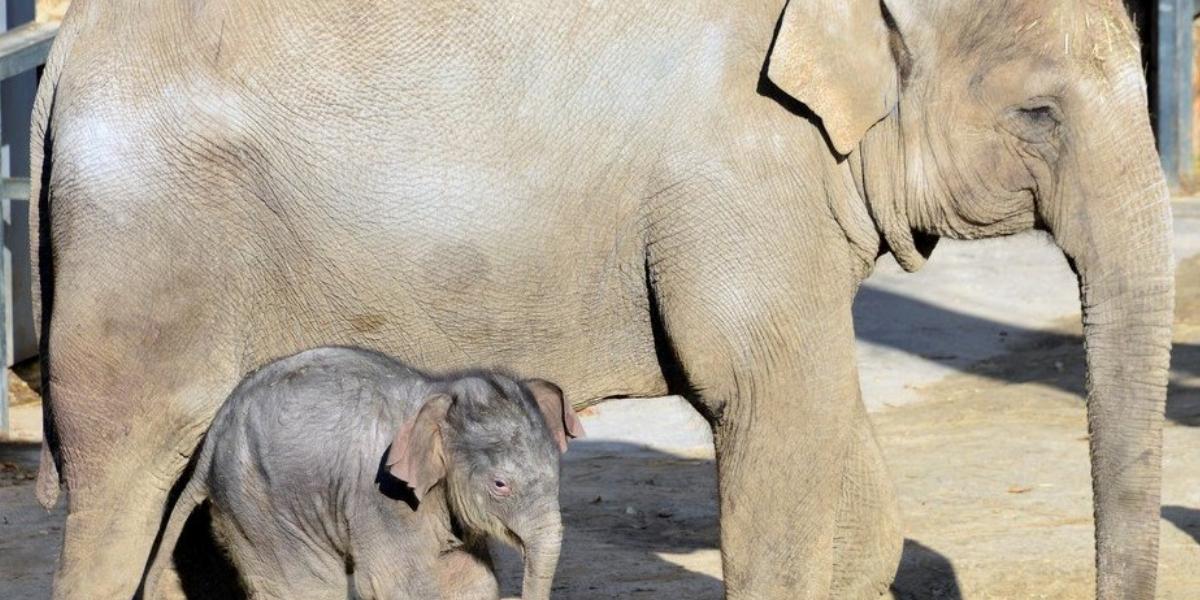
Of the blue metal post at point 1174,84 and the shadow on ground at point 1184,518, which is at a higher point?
the blue metal post at point 1174,84

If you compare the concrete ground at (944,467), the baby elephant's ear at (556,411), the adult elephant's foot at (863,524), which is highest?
the baby elephant's ear at (556,411)

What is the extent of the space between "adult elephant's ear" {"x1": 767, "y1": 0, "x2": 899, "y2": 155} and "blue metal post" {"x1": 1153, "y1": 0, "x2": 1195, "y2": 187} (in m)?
9.78

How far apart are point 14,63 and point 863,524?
4.40 metres

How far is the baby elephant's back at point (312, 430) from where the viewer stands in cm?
470

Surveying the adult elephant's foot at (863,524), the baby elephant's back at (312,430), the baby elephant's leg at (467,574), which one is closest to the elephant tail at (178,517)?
the baby elephant's back at (312,430)

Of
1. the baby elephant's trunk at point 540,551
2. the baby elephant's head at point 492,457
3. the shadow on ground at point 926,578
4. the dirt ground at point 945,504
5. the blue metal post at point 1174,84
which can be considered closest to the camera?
the baby elephant's trunk at point 540,551

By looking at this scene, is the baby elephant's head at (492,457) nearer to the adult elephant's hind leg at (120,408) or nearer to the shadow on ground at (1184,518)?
the adult elephant's hind leg at (120,408)

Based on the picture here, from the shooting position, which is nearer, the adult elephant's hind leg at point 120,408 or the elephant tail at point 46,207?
the adult elephant's hind leg at point 120,408

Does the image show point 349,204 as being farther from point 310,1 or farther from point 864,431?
point 864,431

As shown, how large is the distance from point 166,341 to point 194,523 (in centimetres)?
87

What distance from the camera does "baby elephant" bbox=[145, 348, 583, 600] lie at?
449cm

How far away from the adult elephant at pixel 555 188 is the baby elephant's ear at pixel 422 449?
56 centimetres

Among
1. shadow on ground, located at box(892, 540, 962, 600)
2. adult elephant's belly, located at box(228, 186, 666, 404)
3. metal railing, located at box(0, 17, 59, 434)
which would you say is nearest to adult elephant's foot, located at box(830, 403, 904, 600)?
shadow on ground, located at box(892, 540, 962, 600)

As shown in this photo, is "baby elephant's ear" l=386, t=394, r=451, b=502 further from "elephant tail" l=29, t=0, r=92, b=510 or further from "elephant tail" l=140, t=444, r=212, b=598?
"elephant tail" l=29, t=0, r=92, b=510
